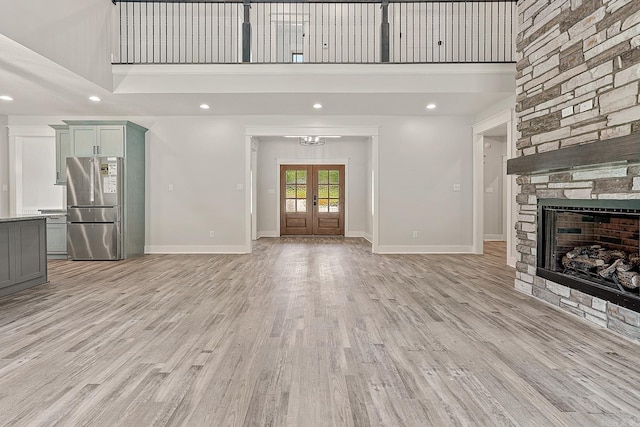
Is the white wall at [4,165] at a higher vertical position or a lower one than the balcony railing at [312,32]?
lower

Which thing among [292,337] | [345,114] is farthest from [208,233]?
[292,337]

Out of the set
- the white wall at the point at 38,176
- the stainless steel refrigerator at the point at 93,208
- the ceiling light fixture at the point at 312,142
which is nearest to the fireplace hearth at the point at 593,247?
the stainless steel refrigerator at the point at 93,208

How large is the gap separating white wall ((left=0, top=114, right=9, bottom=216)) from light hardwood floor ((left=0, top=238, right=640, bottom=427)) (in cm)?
390

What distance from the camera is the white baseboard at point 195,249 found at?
22.6 feet

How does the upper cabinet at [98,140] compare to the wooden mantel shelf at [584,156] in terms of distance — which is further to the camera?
the upper cabinet at [98,140]

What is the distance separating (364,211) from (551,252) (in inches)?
254

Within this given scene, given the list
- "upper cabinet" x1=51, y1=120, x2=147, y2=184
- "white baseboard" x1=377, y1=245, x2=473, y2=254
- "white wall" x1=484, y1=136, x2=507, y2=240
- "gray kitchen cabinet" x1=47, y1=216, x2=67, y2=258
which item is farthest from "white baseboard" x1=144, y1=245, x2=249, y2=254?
"white wall" x1=484, y1=136, x2=507, y2=240

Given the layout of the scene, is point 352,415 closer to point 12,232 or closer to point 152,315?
point 152,315

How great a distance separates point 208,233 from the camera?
6949 mm

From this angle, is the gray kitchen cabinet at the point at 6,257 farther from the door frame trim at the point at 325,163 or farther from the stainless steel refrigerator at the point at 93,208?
the door frame trim at the point at 325,163

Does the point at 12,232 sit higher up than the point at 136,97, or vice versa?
the point at 136,97

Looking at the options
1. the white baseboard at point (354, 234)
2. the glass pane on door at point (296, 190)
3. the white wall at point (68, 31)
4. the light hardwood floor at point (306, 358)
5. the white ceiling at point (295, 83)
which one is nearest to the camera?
the light hardwood floor at point (306, 358)

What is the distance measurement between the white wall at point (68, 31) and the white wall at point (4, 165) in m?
3.21

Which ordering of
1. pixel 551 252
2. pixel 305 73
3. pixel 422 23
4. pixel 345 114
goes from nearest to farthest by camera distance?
pixel 551 252
pixel 305 73
pixel 345 114
pixel 422 23
